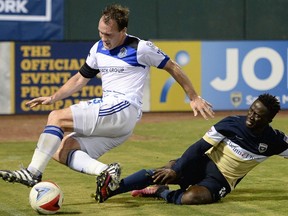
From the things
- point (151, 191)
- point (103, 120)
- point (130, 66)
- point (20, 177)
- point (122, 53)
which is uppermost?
point (122, 53)

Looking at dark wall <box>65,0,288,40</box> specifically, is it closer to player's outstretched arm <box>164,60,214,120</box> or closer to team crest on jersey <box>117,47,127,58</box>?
team crest on jersey <box>117,47,127,58</box>

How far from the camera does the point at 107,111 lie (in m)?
8.48

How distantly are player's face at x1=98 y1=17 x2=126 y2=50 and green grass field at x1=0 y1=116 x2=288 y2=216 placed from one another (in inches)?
60.7

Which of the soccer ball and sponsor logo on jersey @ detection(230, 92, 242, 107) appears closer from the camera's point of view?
the soccer ball

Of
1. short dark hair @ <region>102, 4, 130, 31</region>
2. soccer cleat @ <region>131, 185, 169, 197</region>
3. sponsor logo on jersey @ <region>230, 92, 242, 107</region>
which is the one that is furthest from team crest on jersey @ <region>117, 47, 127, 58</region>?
sponsor logo on jersey @ <region>230, 92, 242, 107</region>

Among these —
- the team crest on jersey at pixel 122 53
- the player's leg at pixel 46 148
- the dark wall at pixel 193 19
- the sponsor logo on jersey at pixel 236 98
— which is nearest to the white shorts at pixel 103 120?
the player's leg at pixel 46 148

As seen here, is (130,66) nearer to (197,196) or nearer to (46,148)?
(46,148)

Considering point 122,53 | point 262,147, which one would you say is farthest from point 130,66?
point 262,147

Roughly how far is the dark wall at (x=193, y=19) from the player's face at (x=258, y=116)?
38.6ft

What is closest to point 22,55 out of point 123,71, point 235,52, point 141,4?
point 141,4

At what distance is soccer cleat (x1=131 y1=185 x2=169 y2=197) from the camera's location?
29.2 ft

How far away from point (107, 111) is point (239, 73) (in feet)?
38.4

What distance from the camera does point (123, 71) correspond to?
343 inches

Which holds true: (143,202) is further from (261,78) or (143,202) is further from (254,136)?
(261,78)
